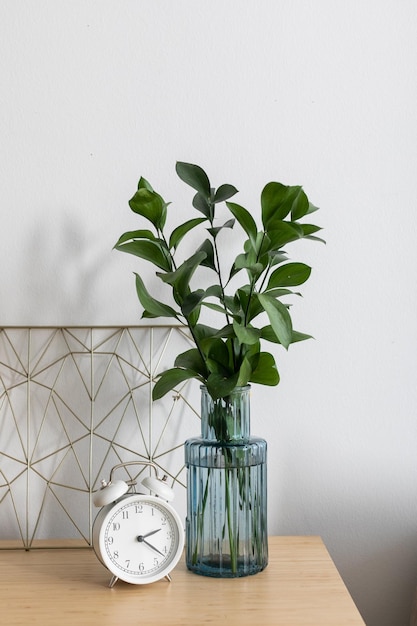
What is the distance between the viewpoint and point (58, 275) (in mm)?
1473

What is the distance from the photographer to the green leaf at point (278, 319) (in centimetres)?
117

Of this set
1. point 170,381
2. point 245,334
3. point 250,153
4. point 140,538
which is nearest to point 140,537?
point 140,538

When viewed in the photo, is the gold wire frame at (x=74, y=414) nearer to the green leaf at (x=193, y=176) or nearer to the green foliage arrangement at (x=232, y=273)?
the green foliage arrangement at (x=232, y=273)

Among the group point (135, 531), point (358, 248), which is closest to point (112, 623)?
A: point (135, 531)

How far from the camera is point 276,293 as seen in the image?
1.29 m

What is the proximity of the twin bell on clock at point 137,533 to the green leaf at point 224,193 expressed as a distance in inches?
18.4

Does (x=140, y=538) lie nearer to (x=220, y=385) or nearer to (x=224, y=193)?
(x=220, y=385)

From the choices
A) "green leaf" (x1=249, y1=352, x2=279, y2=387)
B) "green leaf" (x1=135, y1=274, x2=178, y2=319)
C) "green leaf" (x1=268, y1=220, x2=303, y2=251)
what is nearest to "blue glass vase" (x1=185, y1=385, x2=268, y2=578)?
"green leaf" (x1=249, y1=352, x2=279, y2=387)

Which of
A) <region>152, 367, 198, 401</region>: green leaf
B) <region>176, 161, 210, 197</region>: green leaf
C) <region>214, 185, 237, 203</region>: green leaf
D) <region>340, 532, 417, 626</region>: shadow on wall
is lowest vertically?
<region>340, 532, 417, 626</region>: shadow on wall

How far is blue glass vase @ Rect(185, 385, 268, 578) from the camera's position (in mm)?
1277

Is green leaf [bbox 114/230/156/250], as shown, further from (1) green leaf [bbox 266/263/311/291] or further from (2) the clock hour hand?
(2) the clock hour hand

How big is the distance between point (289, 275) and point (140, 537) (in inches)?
18.9

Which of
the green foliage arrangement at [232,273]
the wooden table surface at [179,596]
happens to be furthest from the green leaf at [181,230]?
the wooden table surface at [179,596]

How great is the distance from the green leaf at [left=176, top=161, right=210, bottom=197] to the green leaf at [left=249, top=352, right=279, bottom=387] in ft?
0.95
